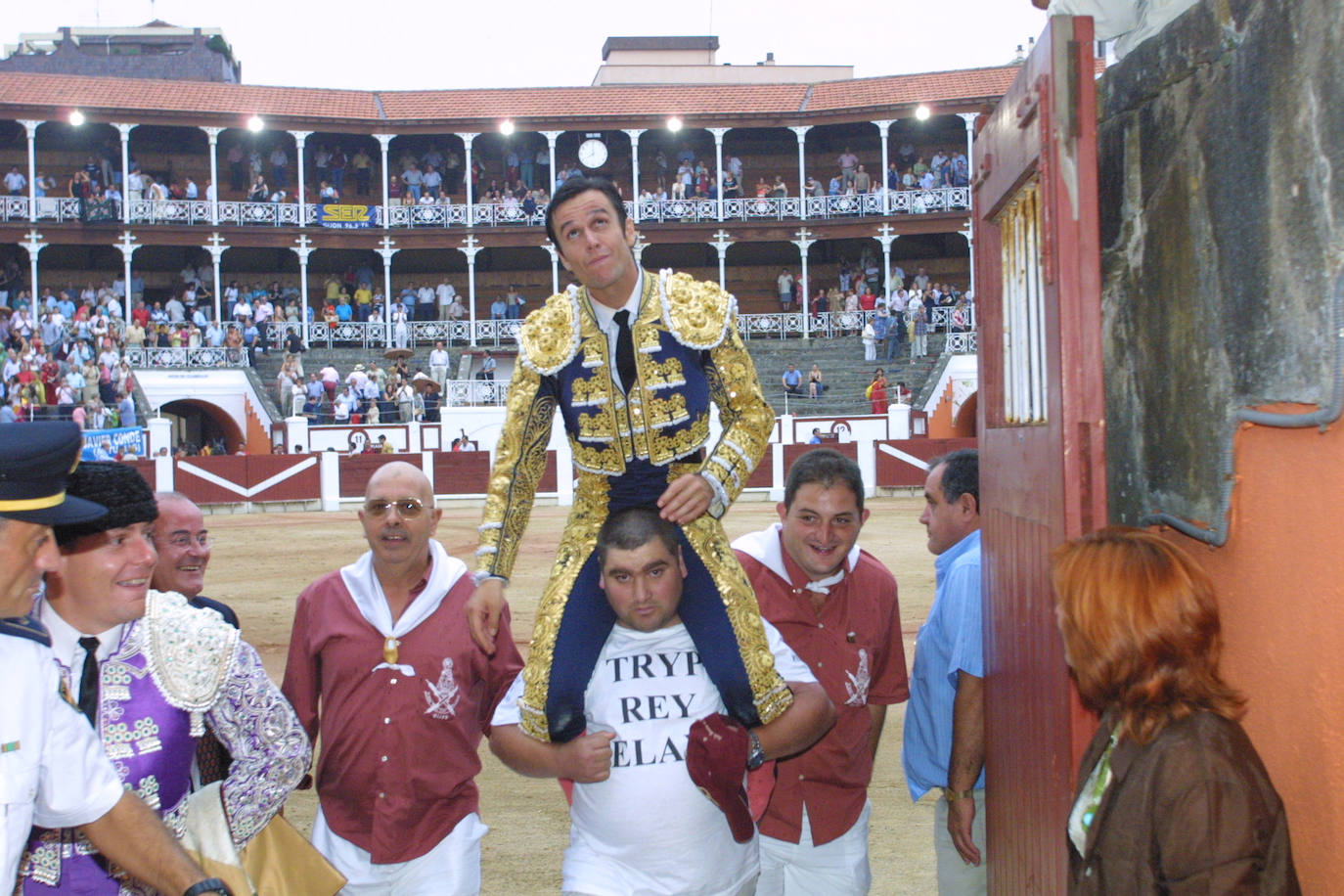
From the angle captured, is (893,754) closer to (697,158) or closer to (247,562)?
(247,562)

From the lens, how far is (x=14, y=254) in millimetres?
25719

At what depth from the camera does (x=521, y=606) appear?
9.52 metres

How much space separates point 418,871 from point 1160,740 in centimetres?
192

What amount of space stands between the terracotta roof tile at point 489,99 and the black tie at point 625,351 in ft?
83.3

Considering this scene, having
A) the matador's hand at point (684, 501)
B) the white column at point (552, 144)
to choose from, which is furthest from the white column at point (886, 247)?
the matador's hand at point (684, 501)

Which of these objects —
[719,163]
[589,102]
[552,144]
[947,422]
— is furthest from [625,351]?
[589,102]

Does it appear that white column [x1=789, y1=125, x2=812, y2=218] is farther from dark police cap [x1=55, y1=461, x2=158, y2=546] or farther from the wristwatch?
dark police cap [x1=55, y1=461, x2=158, y2=546]

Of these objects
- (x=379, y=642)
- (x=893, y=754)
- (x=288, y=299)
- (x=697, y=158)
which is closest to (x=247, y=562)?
(x=893, y=754)

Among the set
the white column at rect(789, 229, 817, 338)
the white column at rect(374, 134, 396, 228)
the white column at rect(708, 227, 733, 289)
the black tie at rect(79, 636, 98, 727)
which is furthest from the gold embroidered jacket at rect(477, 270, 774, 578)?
the white column at rect(374, 134, 396, 228)

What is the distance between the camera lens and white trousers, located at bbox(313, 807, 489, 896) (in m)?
2.94

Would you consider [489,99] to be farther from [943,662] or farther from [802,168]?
[943,662]

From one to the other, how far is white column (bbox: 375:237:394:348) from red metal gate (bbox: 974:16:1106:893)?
77.0 ft

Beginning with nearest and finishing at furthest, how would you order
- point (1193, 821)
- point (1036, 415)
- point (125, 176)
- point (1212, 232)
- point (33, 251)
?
point (1193, 821) < point (1212, 232) < point (1036, 415) < point (33, 251) < point (125, 176)

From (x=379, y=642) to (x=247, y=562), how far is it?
9.70 meters
